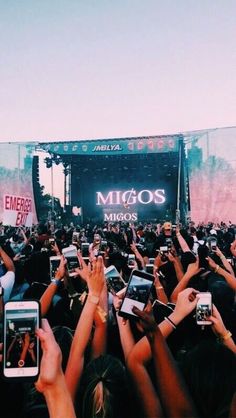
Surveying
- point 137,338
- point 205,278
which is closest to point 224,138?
point 205,278

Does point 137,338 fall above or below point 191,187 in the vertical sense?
below

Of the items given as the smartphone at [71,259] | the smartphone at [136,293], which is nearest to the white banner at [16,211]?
the smartphone at [71,259]

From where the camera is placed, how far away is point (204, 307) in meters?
2.28

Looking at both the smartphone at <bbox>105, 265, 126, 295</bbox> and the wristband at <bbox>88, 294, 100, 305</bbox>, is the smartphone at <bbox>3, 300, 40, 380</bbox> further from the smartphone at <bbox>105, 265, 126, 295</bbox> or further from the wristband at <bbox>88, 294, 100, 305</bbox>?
the smartphone at <bbox>105, 265, 126, 295</bbox>

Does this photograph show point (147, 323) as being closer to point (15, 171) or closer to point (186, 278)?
point (186, 278)

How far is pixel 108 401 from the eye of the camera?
1.76 meters

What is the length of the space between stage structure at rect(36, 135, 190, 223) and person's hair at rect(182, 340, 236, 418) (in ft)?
85.0

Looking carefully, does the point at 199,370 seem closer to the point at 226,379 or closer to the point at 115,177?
the point at 226,379

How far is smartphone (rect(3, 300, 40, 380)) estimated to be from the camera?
1651 millimetres

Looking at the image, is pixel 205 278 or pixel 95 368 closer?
pixel 95 368

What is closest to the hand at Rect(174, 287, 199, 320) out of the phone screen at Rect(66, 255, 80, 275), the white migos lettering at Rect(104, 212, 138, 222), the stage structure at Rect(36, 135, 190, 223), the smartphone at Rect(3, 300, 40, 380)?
the smartphone at Rect(3, 300, 40, 380)

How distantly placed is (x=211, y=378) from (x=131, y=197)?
3096cm

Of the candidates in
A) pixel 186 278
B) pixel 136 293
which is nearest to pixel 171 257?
pixel 186 278

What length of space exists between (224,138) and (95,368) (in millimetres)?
18869
